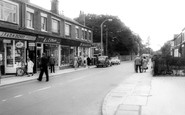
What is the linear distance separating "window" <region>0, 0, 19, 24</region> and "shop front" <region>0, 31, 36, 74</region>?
1.57 m

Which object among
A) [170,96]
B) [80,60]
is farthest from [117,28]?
[170,96]

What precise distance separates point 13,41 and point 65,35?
39.4 feet

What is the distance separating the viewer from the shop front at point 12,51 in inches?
765

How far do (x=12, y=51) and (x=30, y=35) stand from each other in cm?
236

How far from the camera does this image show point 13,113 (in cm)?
708

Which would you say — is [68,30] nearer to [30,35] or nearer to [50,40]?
[50,40]

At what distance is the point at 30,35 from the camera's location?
21.7 m

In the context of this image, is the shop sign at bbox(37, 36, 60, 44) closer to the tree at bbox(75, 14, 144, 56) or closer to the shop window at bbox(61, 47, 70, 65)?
the shop window at bbox(61, 47, 70, 65)

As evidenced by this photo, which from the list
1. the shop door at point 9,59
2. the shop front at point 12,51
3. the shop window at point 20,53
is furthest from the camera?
the shop window at point 20,53

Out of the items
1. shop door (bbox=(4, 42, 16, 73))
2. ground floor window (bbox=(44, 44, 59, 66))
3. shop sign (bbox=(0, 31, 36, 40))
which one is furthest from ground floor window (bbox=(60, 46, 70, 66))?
shop door (bbox=(4, 42, 16, 73))

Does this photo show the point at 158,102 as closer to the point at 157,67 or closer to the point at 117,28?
the point at 157,67

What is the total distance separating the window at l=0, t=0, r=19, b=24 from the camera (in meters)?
19.1

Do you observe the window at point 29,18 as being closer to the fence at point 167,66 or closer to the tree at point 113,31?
the fence at point 167,66

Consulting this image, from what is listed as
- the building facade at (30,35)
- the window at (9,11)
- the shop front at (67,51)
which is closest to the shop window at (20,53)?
the building facade at (30,35)
